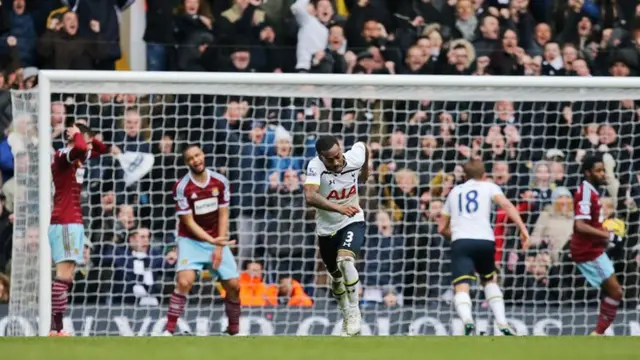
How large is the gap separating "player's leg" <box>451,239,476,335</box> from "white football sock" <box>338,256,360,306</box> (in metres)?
2.26

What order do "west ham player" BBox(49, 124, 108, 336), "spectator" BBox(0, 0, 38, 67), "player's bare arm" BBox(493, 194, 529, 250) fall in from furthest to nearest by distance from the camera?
"spectator" BBox(0, 0, 38, 67)
"west ham player" BBox(49, 124, 108, 336)
"player's bare arm" BBox(493, 194, 529, 250)

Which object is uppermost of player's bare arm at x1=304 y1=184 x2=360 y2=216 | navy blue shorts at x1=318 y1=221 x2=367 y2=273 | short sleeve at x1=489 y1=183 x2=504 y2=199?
player's bare arm at x1=304 y1=184 x2=360 y2=216

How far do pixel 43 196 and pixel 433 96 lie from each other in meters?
4.11

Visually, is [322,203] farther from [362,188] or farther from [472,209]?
[362,188]

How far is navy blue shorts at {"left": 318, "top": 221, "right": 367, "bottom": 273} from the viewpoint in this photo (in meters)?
12.9

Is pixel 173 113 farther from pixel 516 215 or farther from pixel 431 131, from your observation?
pixel 516 215

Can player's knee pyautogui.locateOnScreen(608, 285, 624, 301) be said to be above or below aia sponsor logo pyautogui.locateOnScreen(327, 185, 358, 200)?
below

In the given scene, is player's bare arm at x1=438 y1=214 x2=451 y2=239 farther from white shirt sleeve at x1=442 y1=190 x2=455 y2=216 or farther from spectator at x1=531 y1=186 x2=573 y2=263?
spectator at x1=531 y1=186 x2=573 y2=263

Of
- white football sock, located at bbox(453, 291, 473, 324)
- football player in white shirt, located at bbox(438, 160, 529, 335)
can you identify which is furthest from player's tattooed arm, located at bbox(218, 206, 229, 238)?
white football sock, located at bbox(453, 291, 473, 324)

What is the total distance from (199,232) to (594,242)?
409 centimetres

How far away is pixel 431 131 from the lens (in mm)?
16609

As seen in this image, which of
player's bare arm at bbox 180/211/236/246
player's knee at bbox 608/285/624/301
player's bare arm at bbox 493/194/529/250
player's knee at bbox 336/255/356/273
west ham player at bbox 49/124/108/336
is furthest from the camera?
player's knee at bbox 608/285/624/301

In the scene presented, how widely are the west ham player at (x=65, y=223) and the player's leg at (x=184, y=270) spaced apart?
3.30 ft

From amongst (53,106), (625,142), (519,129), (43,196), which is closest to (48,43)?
(53,106)
